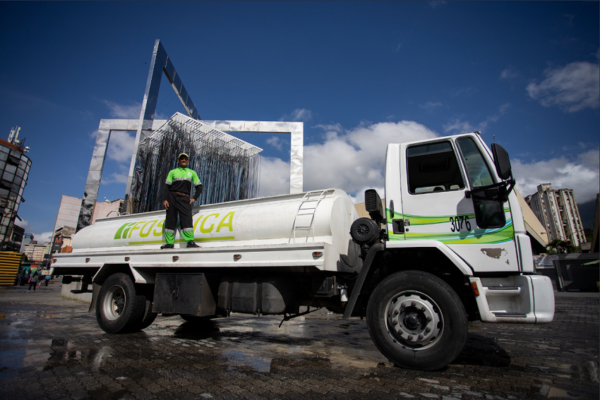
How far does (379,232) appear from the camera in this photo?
408 centimetres

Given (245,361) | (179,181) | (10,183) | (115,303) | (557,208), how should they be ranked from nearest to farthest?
(245,361)
(179,181)
(115,303)
(10,183)
(557,208)

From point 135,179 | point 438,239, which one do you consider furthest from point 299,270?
point 135,179

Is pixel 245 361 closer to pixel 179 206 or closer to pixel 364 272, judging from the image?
pixel 364 272

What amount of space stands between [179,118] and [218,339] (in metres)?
12.4

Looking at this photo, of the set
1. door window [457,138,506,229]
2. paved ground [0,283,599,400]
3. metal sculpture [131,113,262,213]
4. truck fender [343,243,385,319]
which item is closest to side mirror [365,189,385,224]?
truck fender [343,243,385,319]

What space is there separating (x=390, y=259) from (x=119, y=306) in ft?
17.0

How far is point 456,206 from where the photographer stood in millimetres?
3623

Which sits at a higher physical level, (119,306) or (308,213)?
(308,213)

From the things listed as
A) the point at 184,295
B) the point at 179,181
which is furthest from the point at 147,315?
the point at 179,181

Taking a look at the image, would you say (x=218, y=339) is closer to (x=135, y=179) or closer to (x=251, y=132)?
(x=135, y=179)

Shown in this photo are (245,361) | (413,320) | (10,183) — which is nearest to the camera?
(413,320)

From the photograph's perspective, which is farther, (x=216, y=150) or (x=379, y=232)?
(x=216, y=150)

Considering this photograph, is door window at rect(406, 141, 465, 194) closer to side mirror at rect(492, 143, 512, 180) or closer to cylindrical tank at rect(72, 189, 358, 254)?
side mirror at rect(492, 143, 512, 180)

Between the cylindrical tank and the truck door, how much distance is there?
1.00 meters
